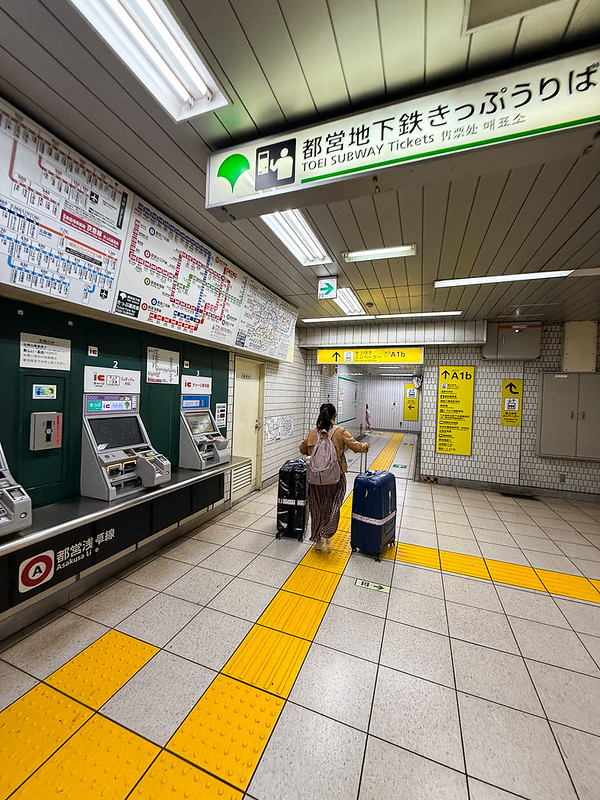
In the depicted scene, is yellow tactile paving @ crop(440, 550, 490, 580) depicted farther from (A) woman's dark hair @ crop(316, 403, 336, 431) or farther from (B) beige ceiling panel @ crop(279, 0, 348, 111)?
(B) beige ceiling panel @ crop(279, 0, 348, 111)

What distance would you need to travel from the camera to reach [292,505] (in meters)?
3.94

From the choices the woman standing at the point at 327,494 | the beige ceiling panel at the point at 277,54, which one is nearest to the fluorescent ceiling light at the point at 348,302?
the woman standing at the point at 327,494

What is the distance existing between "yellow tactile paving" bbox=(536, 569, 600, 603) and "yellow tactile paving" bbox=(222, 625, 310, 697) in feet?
8.35

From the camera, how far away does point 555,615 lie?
8.84ft

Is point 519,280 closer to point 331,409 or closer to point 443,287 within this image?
point 443,287

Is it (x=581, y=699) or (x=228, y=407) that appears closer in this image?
(x=581, y=699)

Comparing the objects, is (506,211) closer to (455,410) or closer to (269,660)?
(269,660)

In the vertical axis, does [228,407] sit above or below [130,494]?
above

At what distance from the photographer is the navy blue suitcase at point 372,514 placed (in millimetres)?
3459

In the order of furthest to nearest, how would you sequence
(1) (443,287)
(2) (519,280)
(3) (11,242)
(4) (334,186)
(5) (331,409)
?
1. (1) (443,287)
2. (2) (519,280)
3. (5) (331,409)
4. (3) (11,242)
5. (4) (334,186)

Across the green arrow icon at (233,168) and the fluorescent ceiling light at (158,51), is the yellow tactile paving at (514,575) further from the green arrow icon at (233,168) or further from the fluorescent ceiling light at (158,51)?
the fluorescent ceiling light at (158,51)

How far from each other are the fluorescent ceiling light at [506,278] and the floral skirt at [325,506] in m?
2.84

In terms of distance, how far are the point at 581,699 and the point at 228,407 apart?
4344mm

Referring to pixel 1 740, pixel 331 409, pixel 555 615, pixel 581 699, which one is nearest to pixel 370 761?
pixel 581 699
